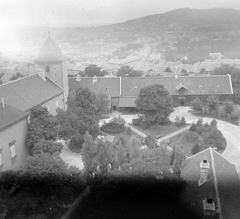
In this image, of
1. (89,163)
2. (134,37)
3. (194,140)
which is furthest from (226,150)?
(134,37)

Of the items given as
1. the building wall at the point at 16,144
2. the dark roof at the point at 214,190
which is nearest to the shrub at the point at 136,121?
the building wall at the point at 16,144

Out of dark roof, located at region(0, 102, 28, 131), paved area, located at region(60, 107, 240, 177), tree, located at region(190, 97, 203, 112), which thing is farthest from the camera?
tree, located at region(190, 97, 203, 112)

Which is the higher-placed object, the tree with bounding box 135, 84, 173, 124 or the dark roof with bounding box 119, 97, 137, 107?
the tree with bounding box 135, 84, 173, 124

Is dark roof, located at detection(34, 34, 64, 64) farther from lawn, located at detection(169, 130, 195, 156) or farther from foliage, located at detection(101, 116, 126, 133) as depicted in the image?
lawn, located at detection(169, 130, 195, 156)

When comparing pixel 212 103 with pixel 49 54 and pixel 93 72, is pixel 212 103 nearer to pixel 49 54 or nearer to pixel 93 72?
pixel 49 54

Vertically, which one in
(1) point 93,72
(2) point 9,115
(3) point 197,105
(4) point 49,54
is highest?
(4) point 49,54

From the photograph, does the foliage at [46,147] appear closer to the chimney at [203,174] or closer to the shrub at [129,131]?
the shrub at [129,131]

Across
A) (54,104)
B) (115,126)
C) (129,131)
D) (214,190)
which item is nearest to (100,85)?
(54,104)

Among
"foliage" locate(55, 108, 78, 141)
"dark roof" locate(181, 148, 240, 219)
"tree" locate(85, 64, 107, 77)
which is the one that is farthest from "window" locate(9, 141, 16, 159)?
"tree" locate(85, 64, 107, 77)
